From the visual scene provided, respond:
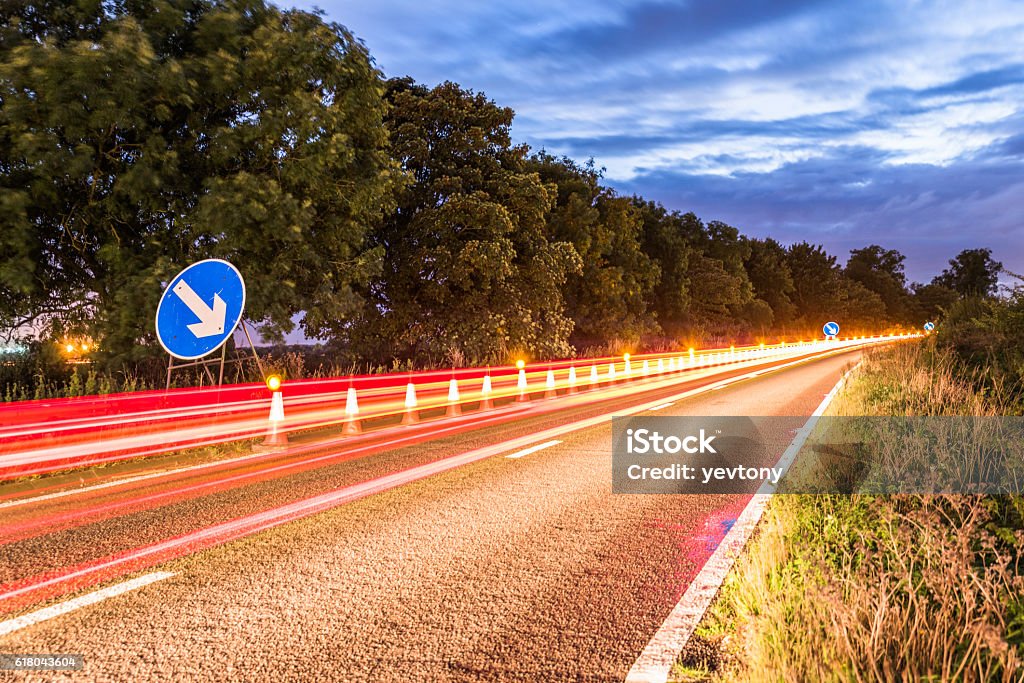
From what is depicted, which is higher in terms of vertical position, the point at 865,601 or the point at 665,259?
the point at 665,259

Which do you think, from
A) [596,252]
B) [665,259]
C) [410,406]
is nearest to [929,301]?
[665,259]

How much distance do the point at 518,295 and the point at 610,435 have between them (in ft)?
50.8

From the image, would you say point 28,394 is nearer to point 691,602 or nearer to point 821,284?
point 691,602

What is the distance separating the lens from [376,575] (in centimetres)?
462

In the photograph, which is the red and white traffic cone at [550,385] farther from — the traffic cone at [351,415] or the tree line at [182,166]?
the traffic cone at [351,415]

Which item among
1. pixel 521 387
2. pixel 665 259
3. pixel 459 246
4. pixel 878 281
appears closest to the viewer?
pixel 521 387

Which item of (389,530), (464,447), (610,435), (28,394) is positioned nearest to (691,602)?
(389,530)

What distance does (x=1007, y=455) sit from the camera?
25.2 feet

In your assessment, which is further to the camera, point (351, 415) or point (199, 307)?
point (351, 415)

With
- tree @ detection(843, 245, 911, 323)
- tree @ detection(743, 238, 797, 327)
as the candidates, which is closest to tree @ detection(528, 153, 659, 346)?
tree @ detection(743, 238, 797, 327)

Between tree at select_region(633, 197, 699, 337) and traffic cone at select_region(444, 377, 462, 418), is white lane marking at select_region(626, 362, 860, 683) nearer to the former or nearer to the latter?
traffic cone at select_region(444, 377, 462, 418)

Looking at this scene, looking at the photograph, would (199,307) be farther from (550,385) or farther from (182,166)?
(550,385)

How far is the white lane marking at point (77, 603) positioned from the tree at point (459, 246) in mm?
20348

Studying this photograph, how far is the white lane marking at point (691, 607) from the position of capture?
126 inches
